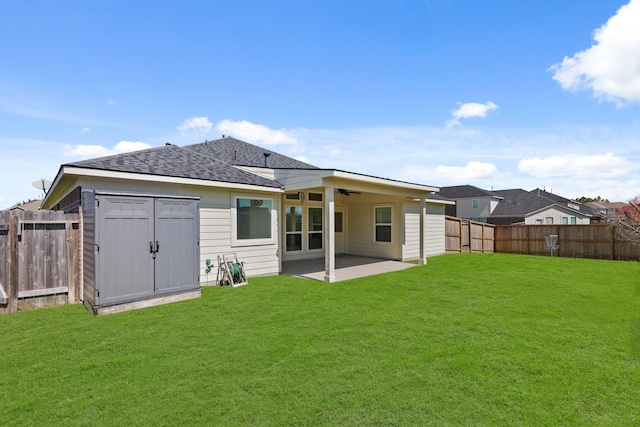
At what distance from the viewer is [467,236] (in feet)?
49.2

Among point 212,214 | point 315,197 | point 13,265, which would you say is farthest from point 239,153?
point 13,265

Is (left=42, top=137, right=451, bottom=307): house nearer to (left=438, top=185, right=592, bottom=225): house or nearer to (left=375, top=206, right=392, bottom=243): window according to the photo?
(left=375, top=206, right=392, bottom=243): window

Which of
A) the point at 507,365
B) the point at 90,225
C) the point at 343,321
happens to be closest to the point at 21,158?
the point at 90,225

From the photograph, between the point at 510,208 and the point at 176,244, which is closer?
the point at 176,244

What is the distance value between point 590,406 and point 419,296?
142 inches

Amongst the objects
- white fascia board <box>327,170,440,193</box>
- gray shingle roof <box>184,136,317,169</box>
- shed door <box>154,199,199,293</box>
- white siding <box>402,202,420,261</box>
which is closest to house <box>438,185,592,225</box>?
white siding <box>402,202,420,261</box>

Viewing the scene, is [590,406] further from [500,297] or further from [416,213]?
[416,213]

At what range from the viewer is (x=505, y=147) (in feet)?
41.4

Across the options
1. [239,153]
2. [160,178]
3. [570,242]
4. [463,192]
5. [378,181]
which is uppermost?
[239,153]

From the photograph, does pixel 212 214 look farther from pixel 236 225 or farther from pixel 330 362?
pixel 330 362

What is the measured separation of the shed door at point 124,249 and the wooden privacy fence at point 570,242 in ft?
53.0

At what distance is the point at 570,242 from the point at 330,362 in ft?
49.9

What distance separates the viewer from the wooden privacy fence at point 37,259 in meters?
5.16

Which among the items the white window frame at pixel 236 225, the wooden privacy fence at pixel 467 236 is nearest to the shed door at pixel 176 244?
the white window frame at pixel 236 225
